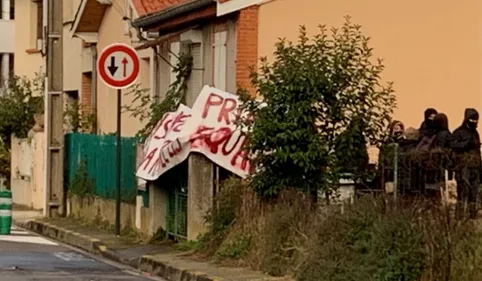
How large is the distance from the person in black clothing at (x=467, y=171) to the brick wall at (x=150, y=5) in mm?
11681

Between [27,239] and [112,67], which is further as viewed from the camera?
[27,239]

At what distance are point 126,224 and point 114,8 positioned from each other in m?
10.2

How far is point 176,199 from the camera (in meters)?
20.3

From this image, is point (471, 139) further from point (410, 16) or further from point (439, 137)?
point (410, 16)

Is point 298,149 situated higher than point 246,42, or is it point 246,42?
point 246,42

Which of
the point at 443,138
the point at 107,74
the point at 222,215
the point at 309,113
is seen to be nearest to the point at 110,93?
the point at 107,74

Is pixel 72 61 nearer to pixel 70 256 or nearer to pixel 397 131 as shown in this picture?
pixel 70 256

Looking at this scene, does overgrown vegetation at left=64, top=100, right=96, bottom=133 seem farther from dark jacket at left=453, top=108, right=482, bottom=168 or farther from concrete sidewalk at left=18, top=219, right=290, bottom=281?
dark jacket at left=453, top=108, right=482, bottom=168

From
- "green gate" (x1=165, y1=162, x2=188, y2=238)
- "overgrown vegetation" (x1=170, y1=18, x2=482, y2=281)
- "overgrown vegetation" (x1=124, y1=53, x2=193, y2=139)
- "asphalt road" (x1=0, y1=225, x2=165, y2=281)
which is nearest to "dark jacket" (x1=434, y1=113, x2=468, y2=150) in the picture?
"overgrown vegetation" (x1=170, y1=18, x2=482, y2=281)

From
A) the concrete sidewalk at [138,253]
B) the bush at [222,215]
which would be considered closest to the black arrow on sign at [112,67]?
the concrete sidewalk at [138,253]

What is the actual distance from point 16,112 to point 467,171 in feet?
78.2

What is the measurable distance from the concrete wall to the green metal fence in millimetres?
3827

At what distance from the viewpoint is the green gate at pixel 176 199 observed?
782 inches

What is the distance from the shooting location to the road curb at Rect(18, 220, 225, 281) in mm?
16641
